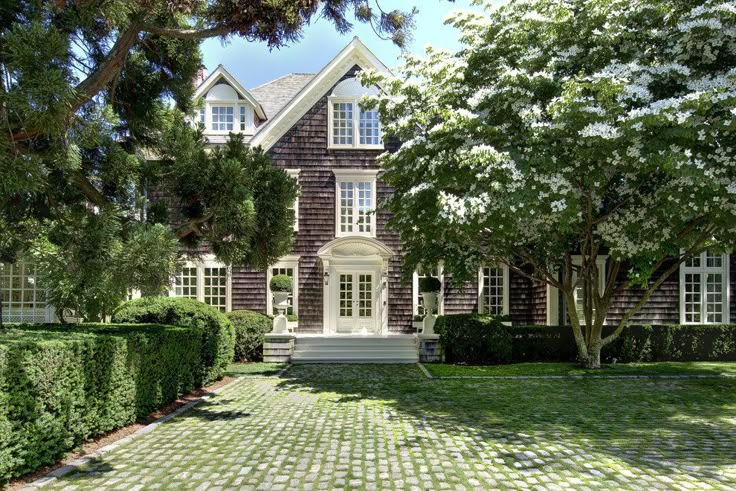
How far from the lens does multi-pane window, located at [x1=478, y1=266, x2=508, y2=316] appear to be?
1877cm

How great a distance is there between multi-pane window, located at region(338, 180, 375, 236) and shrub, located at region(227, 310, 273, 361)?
13.4 feet

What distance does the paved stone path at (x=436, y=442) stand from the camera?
5.53 metres

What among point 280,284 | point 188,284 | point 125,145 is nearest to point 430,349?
point 280,284

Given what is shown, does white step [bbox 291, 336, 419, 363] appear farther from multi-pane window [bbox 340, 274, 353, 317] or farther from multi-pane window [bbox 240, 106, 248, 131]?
multi-pane window [bbox 240, 106, 248, 131]

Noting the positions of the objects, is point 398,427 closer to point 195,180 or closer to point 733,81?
point 195,180

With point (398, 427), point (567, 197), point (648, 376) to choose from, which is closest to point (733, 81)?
point (567, 197)

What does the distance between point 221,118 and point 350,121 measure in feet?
15.0

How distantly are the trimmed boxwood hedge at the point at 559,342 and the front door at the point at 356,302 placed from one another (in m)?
2.83

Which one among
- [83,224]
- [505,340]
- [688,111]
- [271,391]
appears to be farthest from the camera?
[505,340]

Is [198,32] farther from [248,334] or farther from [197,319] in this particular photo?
[248,334]

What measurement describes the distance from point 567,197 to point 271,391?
22.3ft

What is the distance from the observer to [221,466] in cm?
595

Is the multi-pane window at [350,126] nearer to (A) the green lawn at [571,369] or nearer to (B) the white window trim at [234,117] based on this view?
(B) the white window trim at [234,117]

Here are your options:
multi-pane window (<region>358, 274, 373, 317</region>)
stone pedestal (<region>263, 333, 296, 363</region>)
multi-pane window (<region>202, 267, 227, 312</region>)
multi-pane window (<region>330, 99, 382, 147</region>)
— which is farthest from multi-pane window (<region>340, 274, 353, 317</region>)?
multi-pane window (<region>330, 99, 382, 147</region>)
